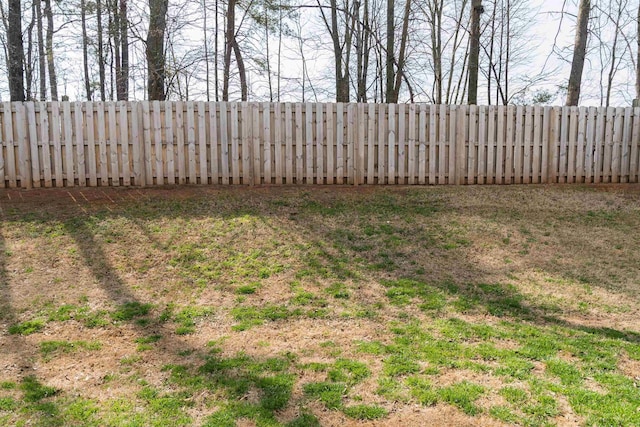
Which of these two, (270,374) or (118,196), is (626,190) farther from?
(118,196)

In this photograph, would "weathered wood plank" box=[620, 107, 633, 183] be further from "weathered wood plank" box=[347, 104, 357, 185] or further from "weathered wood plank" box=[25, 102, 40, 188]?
"weathered wood plank" box=[25, 102, 40, 188]

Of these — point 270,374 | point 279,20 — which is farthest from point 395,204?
point 279,20

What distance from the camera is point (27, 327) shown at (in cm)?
425

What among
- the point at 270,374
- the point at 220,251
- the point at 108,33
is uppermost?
the point at 108,33

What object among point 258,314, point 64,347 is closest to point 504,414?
point 258,314

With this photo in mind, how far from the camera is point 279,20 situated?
13.7 m

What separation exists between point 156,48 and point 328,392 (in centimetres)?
949

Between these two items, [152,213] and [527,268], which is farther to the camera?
[152,213]

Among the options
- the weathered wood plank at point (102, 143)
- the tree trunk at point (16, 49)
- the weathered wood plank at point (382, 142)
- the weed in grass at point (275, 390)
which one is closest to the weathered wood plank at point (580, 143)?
the weathered wood plank at point (382, 142)

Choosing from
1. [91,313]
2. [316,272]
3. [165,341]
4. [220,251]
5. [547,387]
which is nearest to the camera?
[547,387]

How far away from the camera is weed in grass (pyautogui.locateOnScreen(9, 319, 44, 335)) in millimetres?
4172

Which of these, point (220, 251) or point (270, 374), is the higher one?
point (220, 251)

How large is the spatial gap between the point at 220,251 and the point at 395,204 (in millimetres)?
3062

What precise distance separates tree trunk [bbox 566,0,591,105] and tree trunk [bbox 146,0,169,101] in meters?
8.84
